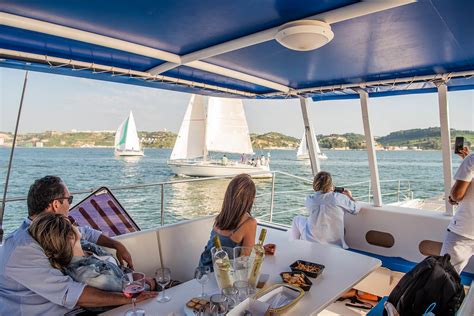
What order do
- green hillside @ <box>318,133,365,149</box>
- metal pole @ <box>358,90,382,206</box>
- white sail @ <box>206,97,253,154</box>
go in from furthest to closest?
1. white sail @ <box>206,97,253,154</box>
2. green hillside @ <box>318,133,365,149</box>
3. metal pole @ <box>358,90,382,206</box>

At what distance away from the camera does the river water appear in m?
10.3

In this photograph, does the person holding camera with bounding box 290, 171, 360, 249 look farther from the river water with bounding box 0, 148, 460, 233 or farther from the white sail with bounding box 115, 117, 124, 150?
the white sail with bounding box 115, 117, 124, 150

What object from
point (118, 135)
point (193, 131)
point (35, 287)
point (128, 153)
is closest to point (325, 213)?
point (35, 287)

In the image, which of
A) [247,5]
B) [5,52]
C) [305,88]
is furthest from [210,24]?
[305,88]

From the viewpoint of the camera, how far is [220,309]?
3.62 ft

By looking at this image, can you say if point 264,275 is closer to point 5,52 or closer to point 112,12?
point 112,12

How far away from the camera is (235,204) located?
1.81 meters

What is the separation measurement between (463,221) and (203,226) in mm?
1953

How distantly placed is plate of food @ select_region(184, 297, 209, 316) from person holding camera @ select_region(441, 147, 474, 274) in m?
2.03

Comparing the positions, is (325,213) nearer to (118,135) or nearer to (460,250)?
(460,250)

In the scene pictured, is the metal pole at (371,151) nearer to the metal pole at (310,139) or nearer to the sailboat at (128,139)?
the metal pole at (310,139)

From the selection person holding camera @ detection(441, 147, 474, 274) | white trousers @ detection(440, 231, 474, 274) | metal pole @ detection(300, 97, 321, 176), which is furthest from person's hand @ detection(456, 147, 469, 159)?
metal pole @ detection(300, 97, 321, 176)

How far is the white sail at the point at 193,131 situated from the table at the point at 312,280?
35.5 ft

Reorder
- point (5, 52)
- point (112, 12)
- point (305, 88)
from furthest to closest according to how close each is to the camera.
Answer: point (305, 88) → point (5, 52) → point (112, 12)
